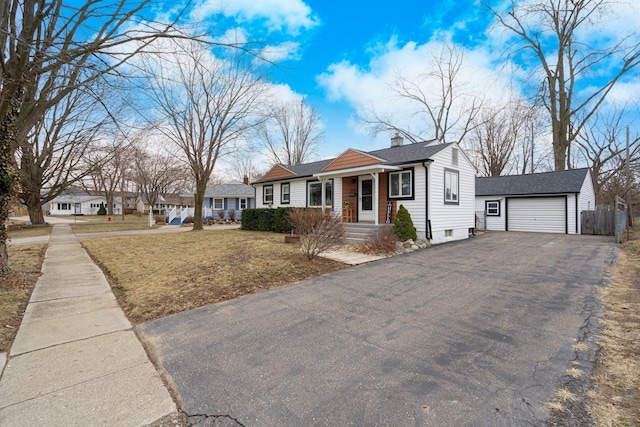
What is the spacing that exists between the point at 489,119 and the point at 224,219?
88.2ft

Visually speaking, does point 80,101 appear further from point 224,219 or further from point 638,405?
point 638,405

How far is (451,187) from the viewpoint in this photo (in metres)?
12.8

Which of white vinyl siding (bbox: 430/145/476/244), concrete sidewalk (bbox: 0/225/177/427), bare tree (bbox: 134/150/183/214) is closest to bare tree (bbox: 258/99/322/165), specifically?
bare tree (bbox: 134/150/183/214)

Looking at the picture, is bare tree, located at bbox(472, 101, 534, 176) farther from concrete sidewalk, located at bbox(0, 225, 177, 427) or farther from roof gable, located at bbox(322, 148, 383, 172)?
concrete sidewalk, located at bbox(0, 225, 177, 427)

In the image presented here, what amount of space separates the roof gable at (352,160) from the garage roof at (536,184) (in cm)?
1078

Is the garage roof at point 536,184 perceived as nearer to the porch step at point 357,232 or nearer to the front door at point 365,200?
the front door at point 365,200

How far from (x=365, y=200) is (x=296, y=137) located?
20.5 metres

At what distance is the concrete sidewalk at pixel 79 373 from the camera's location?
2.19 meters

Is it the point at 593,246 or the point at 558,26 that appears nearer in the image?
the point at 593,246

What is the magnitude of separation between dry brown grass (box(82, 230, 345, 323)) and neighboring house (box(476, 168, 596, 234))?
15.1m

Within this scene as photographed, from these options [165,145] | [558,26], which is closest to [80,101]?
[165,145]

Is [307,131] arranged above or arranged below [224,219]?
above

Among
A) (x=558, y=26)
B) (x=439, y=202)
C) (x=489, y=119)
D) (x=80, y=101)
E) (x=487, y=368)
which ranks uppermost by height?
(x=558, y=26)

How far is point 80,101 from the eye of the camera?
14211 mm
